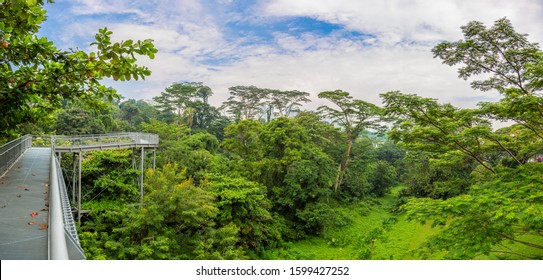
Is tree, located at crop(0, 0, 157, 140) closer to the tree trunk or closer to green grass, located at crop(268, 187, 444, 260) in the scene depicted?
green grass, located at crop(268, 187, 444, 260)

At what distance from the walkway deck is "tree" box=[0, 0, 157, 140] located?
125 cm

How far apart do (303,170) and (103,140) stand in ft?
27.8

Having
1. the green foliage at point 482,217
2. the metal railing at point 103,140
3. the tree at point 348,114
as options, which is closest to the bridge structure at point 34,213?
the metal railing at point 103,140

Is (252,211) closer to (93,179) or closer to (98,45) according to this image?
(93,179)

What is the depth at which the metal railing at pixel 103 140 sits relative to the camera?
10.4 m

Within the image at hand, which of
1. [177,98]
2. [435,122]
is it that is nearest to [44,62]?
[435,122]

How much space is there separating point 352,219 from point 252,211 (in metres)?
7.85

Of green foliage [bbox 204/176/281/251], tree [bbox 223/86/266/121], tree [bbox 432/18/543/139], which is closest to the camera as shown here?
tree [bbox 432/18/543/139]

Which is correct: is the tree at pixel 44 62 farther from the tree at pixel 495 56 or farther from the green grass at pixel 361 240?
the green grass at pixel 361 240

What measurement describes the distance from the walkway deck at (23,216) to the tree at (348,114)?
1454 cm

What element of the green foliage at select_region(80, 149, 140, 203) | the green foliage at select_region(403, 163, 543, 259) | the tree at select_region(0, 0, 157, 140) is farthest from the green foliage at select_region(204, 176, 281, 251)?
the tree at select_region(0, 0, 157, 140)

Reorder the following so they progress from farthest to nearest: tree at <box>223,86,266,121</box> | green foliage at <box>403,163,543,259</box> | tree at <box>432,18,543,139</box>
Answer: tree at <box>223,86,266,121</box> < tree at <box>432,18,543,139</box> < green foliage at <box>403,163,543,259</box>

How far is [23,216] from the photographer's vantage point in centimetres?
368

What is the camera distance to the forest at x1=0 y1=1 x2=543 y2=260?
11.6ft
